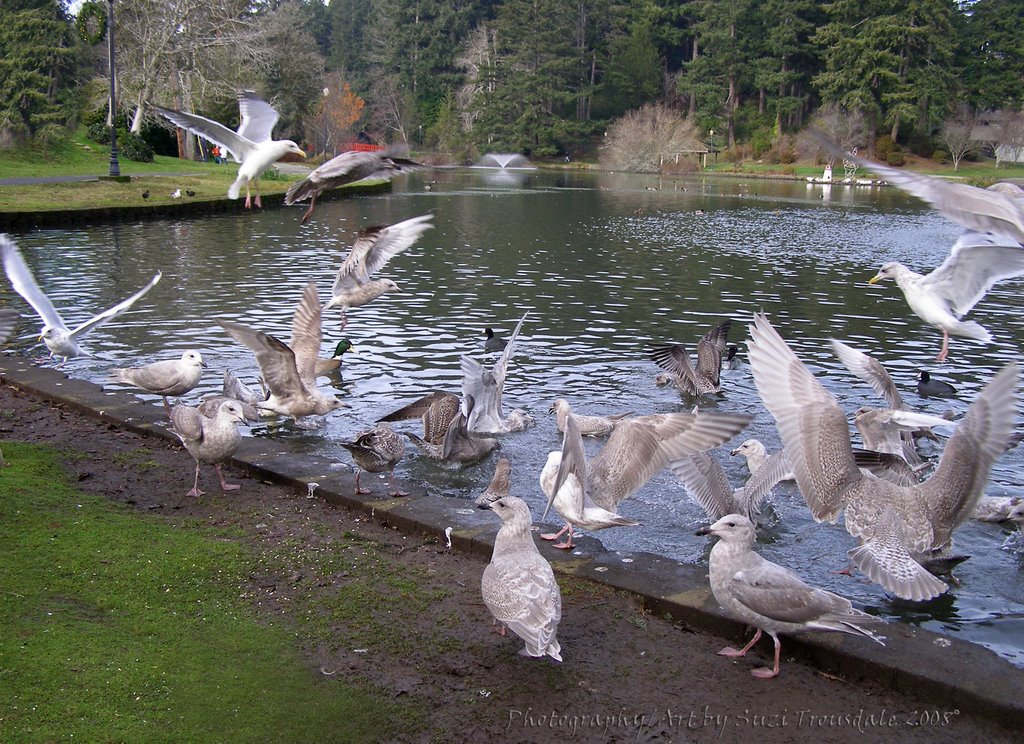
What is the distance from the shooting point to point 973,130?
62.8 meters

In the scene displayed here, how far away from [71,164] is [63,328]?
1253 inches

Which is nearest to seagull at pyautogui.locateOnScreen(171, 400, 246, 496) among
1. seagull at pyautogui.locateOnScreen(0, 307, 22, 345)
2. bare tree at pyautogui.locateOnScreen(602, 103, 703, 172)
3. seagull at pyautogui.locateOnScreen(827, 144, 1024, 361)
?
seagull at pyautogui.locateOnScreen(0, 307, 22, 345)

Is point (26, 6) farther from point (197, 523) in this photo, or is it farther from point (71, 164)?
point (197, 523)

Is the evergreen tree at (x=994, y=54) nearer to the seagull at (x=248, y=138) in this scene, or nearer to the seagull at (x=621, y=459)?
the seagull at (x=248, y=138)

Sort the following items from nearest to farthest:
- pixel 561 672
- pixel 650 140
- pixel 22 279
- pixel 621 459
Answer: pixel 561 672, pixel 621 459, pixel 22 279, pixel 650 140

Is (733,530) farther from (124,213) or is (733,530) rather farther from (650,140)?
(650,140)

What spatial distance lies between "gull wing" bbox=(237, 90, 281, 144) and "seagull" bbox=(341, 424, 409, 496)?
6181 mm

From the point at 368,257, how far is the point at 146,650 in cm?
786

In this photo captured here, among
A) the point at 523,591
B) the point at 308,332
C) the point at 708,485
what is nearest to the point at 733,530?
the point at 523,591

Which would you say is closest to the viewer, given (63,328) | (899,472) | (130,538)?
(130,538)

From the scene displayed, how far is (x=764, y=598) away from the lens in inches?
165

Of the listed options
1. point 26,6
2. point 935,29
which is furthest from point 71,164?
point 935,29

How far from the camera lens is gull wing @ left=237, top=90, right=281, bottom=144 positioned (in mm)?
11555

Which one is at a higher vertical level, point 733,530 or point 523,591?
point 733,530
